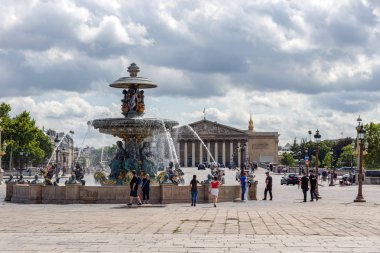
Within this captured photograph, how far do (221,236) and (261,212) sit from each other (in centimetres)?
869

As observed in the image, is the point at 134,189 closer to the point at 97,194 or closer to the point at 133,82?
the point at 97,194

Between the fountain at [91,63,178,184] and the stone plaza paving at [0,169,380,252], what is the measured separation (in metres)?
11.7

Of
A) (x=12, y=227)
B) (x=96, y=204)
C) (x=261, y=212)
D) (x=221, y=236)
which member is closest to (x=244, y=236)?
(x=221, y=236)

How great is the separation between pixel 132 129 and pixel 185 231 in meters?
20.1

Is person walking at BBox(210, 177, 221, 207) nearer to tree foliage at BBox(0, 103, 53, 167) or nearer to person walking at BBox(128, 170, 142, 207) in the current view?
person walking at BBox(128, 170, 142, 207)

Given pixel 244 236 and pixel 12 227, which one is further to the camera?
pixel 12 227

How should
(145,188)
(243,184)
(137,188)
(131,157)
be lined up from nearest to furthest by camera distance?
(137,188) < (145,188) < (243,184) < (131,157)

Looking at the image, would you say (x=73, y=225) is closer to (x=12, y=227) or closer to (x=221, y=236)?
(x=12, y=227)

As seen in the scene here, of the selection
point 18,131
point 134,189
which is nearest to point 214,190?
point 134,189

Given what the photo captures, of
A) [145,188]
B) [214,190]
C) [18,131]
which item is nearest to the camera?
[145,188]

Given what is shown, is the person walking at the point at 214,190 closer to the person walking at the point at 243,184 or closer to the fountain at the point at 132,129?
the person walking at the point at 243,184

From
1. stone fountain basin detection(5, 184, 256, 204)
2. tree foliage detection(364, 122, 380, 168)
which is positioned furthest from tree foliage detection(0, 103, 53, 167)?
stone fountain basin detection(5, 184, 256, 204)

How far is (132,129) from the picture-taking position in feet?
124

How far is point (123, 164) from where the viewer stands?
38344 millimetres
